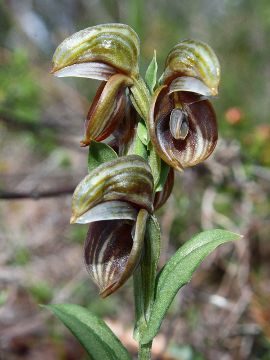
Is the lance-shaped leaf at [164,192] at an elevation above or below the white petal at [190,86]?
below

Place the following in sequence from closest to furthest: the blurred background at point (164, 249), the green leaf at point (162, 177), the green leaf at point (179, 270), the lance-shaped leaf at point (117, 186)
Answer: the lance-shaped leaf at point (117, 186), the green leaf at point (179, 270), the green leaf at point (162, 177), the blurred background at point (164, 249)

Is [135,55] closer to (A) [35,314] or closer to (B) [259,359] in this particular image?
(B) [259,359]

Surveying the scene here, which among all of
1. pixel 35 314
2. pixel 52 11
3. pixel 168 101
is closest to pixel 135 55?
pixel 168 101

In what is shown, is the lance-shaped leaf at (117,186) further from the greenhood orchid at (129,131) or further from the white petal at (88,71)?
the white petal at (88,71)

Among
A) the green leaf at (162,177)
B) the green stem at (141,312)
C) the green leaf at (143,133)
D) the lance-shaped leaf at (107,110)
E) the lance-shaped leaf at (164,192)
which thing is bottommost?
the green stem at (141,312)

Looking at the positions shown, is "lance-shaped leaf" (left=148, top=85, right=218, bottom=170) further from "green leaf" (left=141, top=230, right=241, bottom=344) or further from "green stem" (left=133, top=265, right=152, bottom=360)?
"green stem" (left=133, top=265, right=152, bottom=360)

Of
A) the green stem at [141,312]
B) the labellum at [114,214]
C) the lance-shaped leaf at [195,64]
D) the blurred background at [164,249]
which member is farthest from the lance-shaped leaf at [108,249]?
the blurred background at [164,249]

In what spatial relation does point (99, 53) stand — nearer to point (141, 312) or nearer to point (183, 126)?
point (183, 126)
